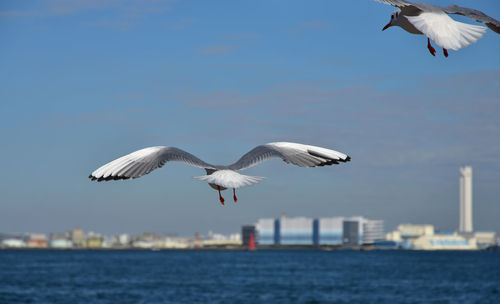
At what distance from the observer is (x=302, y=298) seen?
81.8m

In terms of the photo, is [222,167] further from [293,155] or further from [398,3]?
[398,3]

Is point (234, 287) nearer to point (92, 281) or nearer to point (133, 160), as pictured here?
point (92, 281)

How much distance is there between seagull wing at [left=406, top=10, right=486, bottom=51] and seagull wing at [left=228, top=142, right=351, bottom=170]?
0.93m

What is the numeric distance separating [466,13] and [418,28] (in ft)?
1.40

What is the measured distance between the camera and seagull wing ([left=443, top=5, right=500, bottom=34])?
4055mm

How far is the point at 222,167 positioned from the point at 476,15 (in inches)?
72.2

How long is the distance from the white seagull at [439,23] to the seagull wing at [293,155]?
89cm

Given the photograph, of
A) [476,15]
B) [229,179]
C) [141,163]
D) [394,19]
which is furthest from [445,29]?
[141,163]

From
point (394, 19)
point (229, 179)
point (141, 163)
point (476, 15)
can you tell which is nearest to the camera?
point (476, 15)

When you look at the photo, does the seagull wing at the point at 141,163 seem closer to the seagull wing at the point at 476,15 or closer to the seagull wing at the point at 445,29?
the seagull wing at the point at 445,29

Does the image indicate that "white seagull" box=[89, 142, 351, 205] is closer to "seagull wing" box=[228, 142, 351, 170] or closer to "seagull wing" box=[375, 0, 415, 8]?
"seagull wing" box=[228, 142, 351, 170]

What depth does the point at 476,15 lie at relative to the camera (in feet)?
14.5

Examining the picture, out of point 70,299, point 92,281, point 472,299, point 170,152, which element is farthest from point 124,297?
point 170,152

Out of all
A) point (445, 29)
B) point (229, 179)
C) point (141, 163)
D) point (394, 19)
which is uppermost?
point (394, 19)
